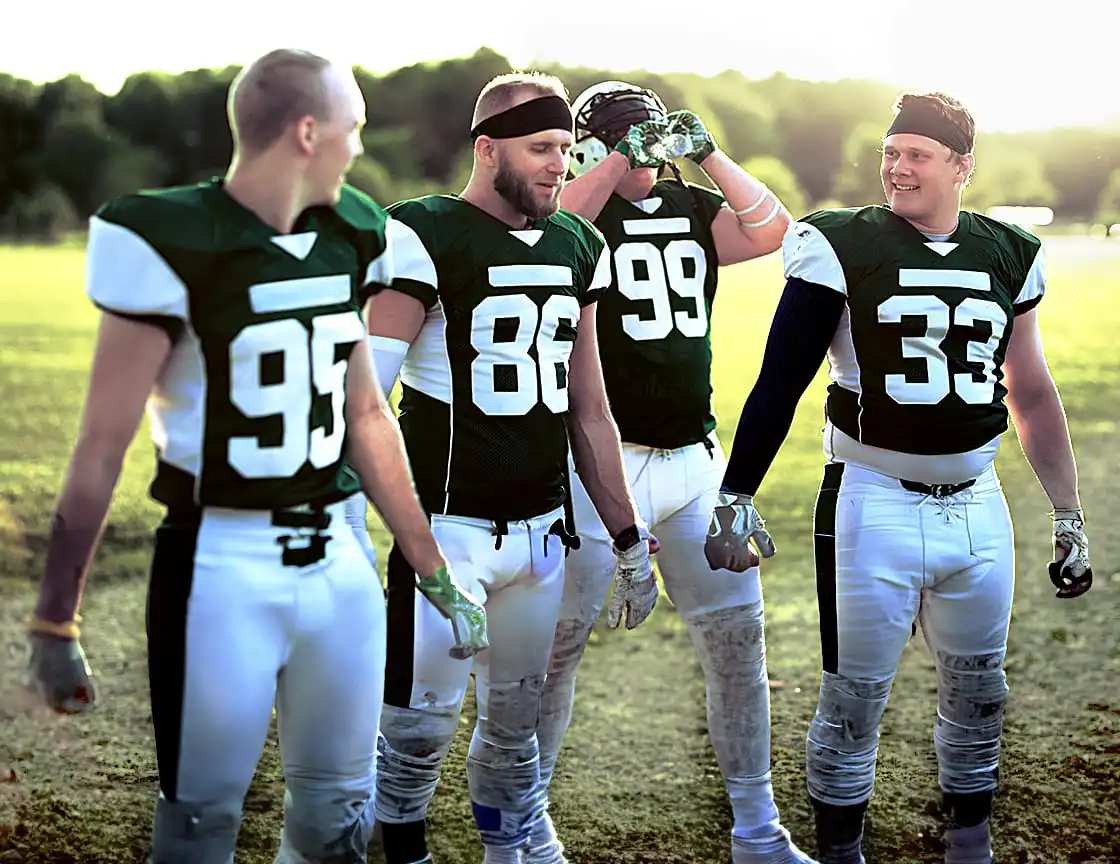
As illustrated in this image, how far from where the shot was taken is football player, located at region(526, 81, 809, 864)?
3.51 meters

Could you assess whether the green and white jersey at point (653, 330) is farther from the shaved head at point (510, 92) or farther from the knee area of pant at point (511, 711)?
the knee area of pant at point (511, 711)

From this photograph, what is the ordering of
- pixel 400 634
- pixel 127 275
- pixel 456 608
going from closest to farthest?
pixel 127 275
pixel 456 608
pixel 400 634

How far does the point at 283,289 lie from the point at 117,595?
5.53 metres

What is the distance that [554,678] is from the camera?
3545mm

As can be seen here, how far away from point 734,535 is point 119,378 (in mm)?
1552

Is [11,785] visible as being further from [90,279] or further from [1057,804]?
[1057,804]

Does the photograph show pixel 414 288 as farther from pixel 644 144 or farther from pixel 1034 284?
pixel 1034 284

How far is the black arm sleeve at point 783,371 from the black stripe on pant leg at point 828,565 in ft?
0.65

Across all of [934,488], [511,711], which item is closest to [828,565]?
[934,488]

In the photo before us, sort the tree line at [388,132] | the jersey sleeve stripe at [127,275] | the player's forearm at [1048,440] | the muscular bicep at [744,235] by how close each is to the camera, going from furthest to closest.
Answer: the tree line at [388,132] → the muscular bicep at [744,235] → the player's forearm at [1048,440] → the jersey sleeve stripe at [127,275]

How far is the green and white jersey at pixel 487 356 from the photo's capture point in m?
3.02

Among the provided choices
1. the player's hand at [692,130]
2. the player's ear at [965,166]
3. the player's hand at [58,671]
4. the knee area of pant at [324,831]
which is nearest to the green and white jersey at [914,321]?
the player's ear at [965,166]

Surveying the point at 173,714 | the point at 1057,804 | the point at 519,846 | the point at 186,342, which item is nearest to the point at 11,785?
the point at 519,846

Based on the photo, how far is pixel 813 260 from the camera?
3.23 metres
